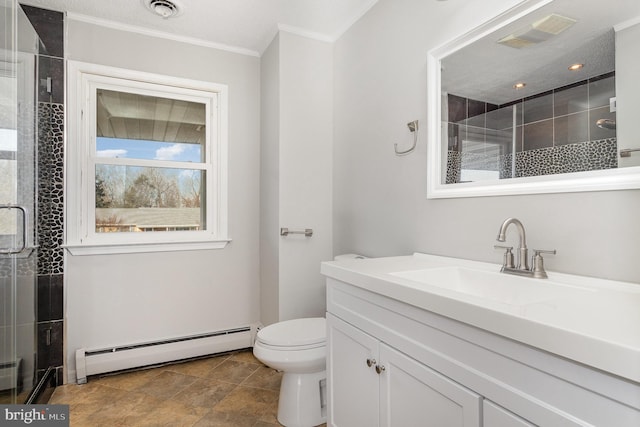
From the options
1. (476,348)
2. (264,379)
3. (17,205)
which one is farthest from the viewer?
(264,379)

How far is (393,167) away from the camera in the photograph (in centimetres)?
195

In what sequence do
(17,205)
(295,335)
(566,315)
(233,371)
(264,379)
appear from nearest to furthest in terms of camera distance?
(566,315)
(17,205)
(295,335)
(264,379)
(233,371)

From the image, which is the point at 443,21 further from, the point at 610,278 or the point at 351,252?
the point at 351,252

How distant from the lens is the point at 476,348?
2.85ft

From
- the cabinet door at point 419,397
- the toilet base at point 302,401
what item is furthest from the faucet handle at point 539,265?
the toilet base at point 302,401

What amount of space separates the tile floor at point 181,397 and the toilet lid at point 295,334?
0.45 m

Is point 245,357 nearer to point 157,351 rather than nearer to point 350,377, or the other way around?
point 157,351

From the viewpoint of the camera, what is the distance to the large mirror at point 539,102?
1037 mm

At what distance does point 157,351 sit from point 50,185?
130 centimetres

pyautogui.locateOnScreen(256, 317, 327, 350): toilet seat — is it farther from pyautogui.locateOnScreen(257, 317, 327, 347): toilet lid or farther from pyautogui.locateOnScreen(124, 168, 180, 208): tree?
pyautogui.locateOnScreen(124, 168, 180, 208): tree

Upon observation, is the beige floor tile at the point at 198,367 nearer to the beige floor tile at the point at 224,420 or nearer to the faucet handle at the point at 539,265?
the beige floor tile at the point at 224,420

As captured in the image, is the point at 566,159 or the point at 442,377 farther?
the point at 566,159

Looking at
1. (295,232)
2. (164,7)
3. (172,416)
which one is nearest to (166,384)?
(172,416)

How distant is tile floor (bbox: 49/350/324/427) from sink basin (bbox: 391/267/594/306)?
114cm
